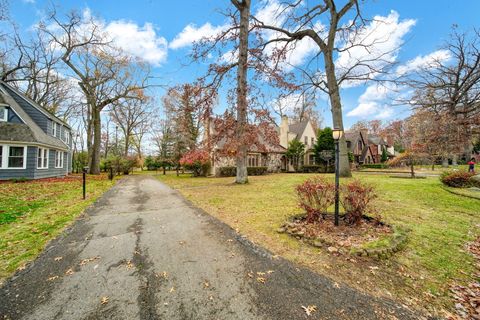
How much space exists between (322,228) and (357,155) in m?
36.2

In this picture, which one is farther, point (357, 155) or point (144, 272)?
point (357, 155)

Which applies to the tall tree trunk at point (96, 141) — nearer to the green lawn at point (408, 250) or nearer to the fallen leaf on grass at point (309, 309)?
the green lawn at point (408, 250)

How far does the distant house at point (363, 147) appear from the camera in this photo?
33.7m

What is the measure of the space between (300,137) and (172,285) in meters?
29.6

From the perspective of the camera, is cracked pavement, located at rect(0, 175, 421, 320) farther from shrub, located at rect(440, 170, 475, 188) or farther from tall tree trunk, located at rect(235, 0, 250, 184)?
shrub, located at rect(440, 170, 475, 188)

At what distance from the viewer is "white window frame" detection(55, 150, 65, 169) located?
18719mm

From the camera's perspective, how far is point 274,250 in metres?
3.77

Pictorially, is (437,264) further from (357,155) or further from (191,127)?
(357,155)

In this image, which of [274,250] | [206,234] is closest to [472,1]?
[274,250]

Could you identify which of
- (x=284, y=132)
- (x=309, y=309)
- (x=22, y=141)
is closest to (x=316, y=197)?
(x=309, y=309)

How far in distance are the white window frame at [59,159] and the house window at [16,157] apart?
468 centimetres

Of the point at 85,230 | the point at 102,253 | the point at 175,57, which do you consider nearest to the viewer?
the point at 102,253

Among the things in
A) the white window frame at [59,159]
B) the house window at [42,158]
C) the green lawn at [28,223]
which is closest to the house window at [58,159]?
the white window frame at [59,159]

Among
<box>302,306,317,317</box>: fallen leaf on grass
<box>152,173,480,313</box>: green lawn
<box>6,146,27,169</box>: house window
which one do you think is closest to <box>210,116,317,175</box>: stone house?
<box>6,146,27,169</box>: house window
